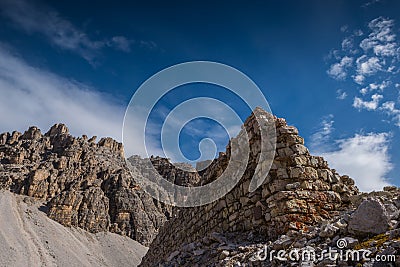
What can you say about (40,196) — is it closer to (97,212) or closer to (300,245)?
(97,212)

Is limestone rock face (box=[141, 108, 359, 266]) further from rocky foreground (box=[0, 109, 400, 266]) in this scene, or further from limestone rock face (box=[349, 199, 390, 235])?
limestone rock face (box=[349, 199, 390, 235])

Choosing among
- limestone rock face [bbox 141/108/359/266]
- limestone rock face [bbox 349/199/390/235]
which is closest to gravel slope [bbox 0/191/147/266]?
limestone rock face [bbox 141/108/359/266]

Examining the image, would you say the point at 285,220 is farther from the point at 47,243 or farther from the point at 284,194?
the point at 47,243

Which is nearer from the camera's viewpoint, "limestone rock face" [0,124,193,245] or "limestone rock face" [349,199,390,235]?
"limestone rock face" [349,199,390,235]

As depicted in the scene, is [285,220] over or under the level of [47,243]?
over

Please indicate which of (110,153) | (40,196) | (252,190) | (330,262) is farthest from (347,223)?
(110,153)

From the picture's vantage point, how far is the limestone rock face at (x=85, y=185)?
90.7m

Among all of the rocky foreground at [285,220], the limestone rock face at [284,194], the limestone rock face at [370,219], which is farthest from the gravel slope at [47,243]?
the limestone rock face at [370,219]

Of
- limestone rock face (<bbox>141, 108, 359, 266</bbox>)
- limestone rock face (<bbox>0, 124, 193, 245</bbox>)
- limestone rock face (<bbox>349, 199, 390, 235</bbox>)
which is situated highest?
limestone rock face (<bbox>0, 124, 193, 245</bbox>)

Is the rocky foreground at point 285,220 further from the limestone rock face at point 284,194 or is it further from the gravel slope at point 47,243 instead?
the gravel slope at point 47,243

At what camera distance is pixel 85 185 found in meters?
98.6

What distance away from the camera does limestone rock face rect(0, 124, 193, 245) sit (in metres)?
90.7

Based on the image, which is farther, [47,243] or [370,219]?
[47,243]

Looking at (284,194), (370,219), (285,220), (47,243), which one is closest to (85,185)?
(47,243)
